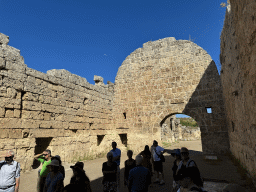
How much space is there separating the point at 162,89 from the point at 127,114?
260cm

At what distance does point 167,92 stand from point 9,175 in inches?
325

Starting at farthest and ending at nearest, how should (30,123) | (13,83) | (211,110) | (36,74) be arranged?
(211,110), (36,74), (30,123), (13,83)

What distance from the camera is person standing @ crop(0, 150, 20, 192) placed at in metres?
2.93

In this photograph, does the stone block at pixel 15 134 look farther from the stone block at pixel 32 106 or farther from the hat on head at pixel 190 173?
the hat on head at pixel 190 173

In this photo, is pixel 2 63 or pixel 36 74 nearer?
pixel 2 63

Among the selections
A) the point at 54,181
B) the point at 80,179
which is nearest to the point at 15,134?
the point at 54,181

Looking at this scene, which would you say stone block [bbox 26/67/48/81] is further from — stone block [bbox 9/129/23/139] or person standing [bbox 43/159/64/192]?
person standing [bbox 43/159/64/192]

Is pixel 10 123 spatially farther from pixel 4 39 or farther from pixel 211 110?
pixel 211 110

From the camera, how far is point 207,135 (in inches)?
341

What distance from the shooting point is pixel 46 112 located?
22.6ft

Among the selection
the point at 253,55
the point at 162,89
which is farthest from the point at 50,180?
the point at 162,89

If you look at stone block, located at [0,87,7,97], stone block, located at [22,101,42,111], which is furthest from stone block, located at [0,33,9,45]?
stone block, located at [22,101,42,111]

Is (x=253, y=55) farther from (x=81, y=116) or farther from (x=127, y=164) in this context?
(x=81, y=116)

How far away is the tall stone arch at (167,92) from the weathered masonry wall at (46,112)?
172 centimetres
